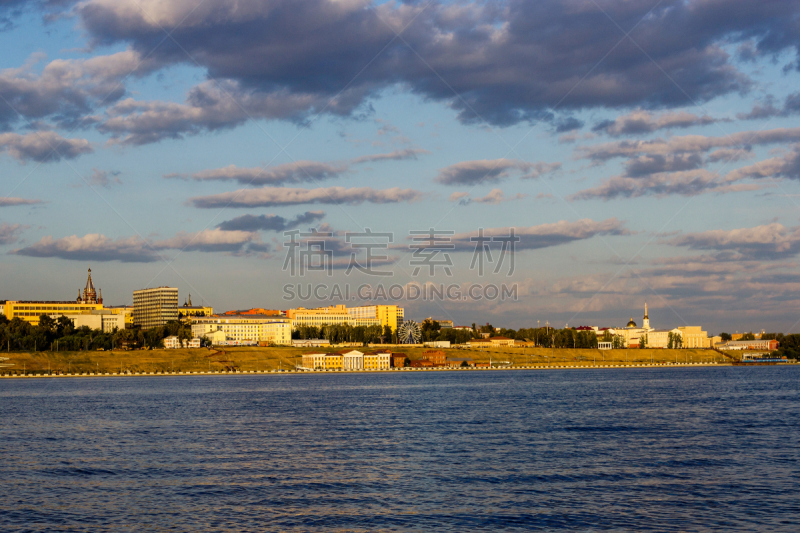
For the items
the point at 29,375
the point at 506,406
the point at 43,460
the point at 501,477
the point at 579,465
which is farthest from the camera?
the point at 29,375

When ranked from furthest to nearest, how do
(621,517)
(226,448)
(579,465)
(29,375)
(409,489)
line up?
1. (29,375)
2. (226,448)
3. (579,465)
4. (409,489)
5. (621,517)

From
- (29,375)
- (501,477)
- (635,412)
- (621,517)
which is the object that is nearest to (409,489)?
(501,477)

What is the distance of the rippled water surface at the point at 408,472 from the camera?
28.5m

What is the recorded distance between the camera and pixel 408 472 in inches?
1487

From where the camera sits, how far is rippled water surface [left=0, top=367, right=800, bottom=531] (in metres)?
28.5

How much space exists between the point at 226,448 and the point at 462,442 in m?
14.0

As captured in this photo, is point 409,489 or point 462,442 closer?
point 409,489

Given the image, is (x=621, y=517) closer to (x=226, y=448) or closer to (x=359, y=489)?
(x=359, y=489)

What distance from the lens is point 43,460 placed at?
1722 inches

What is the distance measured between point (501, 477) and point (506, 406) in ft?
148

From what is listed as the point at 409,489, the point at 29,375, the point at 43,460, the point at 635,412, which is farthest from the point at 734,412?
the point at 29,375

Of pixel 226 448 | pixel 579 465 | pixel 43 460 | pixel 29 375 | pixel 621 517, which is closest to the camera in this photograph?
pixel 621 517

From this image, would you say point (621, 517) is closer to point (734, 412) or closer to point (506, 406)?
point (734, 412)

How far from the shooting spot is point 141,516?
29.2 m
